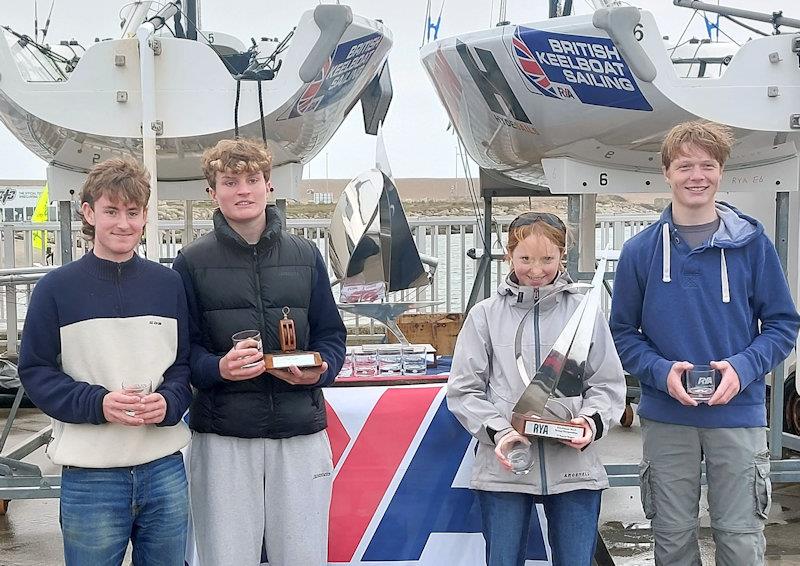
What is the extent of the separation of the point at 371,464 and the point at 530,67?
1708 mm

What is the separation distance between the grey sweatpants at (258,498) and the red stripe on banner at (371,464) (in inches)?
29.0

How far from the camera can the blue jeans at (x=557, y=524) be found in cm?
256

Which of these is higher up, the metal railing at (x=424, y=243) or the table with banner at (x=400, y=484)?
the metal railing at (x=424, y=243)

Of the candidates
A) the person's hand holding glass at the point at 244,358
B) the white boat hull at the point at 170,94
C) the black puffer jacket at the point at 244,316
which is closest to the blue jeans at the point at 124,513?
the black puffer jacket at the point at 244,316

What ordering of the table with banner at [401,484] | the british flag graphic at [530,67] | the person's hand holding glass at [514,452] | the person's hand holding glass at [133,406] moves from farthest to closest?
the british flag graphic at [530,67]
the table with banner at [401,484]
the person's hand holding glass at [514,452]
the person's hand holding glass at [133,406]

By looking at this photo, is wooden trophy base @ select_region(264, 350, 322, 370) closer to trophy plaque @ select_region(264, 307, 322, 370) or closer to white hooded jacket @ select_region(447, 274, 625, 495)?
trophy plaque @ select_region(264, 307, 322, 370)

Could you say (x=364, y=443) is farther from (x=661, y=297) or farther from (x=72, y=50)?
(x=72, y=50)

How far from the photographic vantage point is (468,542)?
328cm

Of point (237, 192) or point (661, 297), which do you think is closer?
point (237, 192)

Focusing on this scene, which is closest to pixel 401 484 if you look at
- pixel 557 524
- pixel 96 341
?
pixel 557 524

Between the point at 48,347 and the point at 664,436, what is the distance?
1.76 metres

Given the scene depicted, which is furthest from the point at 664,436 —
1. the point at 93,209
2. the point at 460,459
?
the point at 93,209

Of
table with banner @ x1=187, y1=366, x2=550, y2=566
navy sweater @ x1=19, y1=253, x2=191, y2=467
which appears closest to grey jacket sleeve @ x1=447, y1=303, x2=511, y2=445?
table with banner @ x1=187, y1=366, x2=550, y2=566

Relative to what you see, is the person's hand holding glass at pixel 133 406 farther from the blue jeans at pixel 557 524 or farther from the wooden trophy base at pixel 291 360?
the blue jeans at pixel 557 524
